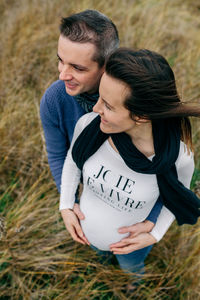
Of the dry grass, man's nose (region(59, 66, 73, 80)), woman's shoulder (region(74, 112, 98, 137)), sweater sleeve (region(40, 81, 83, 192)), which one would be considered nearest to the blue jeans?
the dry grass

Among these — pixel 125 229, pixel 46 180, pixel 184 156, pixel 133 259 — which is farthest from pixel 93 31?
pixel 46 180

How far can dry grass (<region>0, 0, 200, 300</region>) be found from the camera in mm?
1842

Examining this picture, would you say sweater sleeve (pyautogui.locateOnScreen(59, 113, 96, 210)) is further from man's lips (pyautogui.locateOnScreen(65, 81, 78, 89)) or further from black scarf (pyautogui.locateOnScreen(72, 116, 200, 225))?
man's lips (pyautogui.locateOnScreen(65, 81, 78, 89))

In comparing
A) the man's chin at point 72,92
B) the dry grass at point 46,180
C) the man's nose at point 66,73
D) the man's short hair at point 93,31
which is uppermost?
the man's short hair at point 93,31

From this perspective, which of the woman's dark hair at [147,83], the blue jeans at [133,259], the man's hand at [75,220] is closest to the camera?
the woman's dark hair at [147,83]

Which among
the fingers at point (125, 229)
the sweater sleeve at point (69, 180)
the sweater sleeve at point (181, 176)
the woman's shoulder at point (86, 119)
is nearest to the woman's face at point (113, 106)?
the woman's shoulder at point (86, 119)

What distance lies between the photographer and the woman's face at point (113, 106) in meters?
0.99

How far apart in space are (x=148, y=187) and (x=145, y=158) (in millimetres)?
158

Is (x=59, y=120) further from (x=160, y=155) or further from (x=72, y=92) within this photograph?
(x=160, y=155)

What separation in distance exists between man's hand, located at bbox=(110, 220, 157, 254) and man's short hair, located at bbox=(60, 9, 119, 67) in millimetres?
816

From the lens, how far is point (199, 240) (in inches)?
73.7

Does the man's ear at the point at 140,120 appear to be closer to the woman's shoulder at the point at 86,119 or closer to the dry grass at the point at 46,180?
the woman's shoulder at the point at 86,119

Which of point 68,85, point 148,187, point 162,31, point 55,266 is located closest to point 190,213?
point 148,187

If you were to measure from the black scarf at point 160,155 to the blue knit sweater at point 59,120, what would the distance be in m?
0.17
